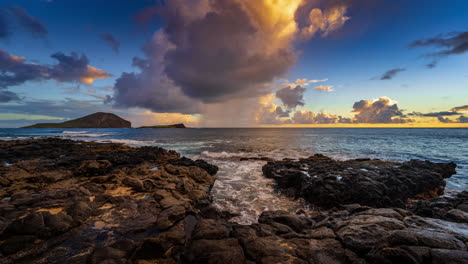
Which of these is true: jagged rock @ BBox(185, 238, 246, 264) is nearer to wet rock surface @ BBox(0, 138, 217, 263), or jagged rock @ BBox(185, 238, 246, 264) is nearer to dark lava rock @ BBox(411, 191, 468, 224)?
wet rock surface @ BBox(0, 138, 217, 263)

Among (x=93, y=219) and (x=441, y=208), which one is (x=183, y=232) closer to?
(x=93, y=219)

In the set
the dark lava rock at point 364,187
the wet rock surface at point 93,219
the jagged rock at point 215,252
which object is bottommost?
the dark lava rock at point 364,187

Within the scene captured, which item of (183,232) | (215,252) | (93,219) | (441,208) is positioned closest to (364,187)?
(441,208)

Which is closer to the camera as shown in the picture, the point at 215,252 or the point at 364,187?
the point at 215,252

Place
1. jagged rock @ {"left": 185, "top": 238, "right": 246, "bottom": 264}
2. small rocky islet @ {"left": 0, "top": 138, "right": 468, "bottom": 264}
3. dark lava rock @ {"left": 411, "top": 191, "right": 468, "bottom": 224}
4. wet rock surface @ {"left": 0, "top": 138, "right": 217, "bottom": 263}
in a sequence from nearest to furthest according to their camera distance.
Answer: small rocky islet @ {"left": 0, "top": 138, "right": 468, "bottom": 264} < jagged rock @ {"left": 185, "top": 238, "right": 246, "bottom": 264} < wet rock surface @ {"left": 0, "top": 138, "right": 217, "bottom": 263} < dark lava rock @ {"left": 411, "top": 191, "right": 468, "bottom": 224}

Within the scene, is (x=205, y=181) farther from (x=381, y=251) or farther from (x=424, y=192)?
(x=424, y=192)

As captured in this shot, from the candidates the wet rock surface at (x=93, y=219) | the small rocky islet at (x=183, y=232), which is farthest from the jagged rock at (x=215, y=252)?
the wet rock surface at (x=93, y=219)

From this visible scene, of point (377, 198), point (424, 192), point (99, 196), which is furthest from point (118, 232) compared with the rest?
point (424, 192)

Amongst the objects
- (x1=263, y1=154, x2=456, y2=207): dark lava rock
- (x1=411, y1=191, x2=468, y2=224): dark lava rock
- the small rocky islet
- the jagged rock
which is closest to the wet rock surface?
the small rocky islet

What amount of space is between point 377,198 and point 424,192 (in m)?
5.98

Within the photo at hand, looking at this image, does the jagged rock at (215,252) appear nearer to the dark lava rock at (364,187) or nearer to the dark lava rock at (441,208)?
the dark lava rock at (441,208)

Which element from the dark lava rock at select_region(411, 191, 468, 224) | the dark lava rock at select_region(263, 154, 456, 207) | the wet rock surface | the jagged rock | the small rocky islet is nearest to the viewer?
the small rocky islet

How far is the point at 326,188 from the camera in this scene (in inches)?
524

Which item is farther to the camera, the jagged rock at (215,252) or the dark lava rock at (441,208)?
the dark lava rock at (441,208)
